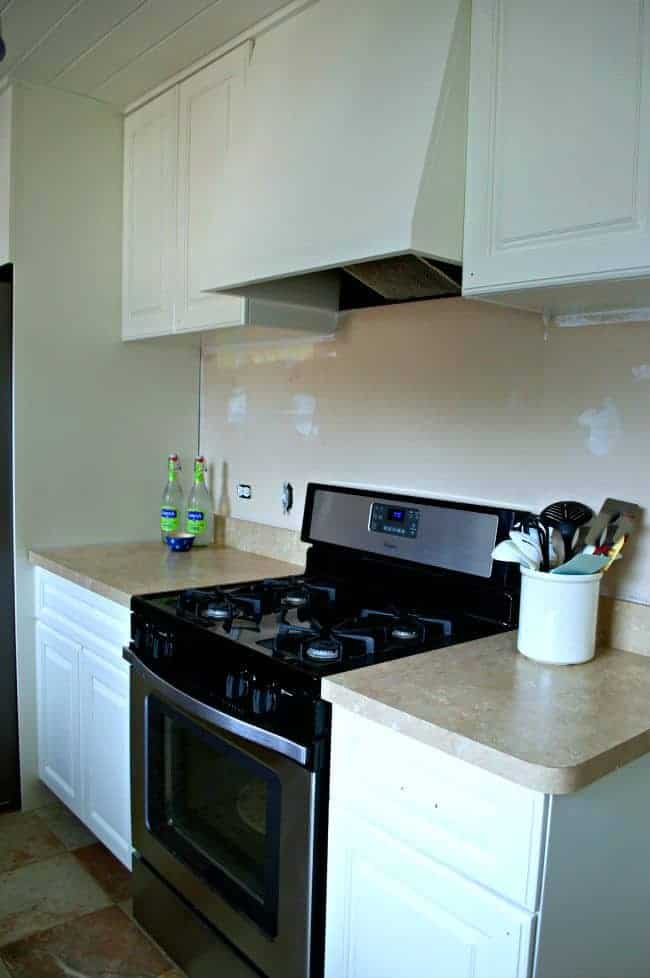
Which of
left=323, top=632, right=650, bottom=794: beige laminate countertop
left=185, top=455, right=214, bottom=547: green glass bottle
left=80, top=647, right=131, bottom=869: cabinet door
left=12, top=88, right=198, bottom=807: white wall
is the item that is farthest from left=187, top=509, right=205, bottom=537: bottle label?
left=323, top=632, right=650, bottom=794: beige laminate countertop

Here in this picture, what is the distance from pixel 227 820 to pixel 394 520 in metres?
0.82

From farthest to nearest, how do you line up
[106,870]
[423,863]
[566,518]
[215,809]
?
[106,870]
[215,809]
[566,518]
[423,863]

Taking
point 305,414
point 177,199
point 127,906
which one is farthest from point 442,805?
point 177,199

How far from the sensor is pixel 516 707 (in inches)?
48.3

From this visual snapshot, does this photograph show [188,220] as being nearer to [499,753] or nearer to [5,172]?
[5,172]

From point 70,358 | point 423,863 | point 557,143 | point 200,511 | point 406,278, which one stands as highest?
point 557,143

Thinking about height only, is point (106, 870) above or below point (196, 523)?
below

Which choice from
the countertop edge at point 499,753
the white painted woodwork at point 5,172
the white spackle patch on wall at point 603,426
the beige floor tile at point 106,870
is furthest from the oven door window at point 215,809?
the white painted woodwork at point 5,172

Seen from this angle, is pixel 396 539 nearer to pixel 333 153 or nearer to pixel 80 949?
pixel 333 153

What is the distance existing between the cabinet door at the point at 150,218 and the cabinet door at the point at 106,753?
41.1 inches

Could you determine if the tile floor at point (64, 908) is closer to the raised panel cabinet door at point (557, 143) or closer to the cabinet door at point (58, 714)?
the cabinet door at point (58, 714)

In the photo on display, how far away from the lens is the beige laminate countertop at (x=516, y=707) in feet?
3.48

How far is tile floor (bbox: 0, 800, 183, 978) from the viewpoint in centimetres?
184

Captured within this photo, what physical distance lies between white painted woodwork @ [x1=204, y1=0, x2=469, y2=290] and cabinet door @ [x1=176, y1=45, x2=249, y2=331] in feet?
0.87
